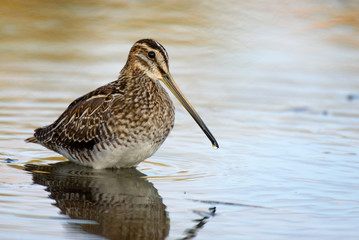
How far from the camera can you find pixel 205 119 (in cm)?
941

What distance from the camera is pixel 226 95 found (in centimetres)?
1069

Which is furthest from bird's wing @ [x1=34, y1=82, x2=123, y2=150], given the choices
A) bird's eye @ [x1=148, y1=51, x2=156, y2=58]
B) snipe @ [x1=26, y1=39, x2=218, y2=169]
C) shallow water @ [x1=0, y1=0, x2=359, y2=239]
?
bird's eye @ [x1=148, y1=51, x2=156, y2=58]

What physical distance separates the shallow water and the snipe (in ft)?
0.70

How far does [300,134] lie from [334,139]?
425 millimetres

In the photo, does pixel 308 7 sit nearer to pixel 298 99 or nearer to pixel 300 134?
pixel 298 99

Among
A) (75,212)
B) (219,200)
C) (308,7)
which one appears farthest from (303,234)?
(308,7)

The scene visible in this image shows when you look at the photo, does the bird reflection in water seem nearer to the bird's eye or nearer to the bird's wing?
the bird's wing

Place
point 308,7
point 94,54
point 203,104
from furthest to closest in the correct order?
point 308,7
point 94,54
point 203,104

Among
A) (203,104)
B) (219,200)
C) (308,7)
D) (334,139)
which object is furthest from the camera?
(308,7)

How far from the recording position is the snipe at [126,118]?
7.17 metres

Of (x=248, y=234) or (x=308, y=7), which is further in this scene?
(x=308, y=7)

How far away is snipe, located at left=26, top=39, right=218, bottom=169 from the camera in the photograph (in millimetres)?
7172

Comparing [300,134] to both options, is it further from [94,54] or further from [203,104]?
[94,54]

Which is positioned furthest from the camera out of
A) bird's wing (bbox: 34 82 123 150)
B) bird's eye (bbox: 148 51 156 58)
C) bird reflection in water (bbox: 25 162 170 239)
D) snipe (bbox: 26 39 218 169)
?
bird's eye (bbox: 148 51 156 58)
